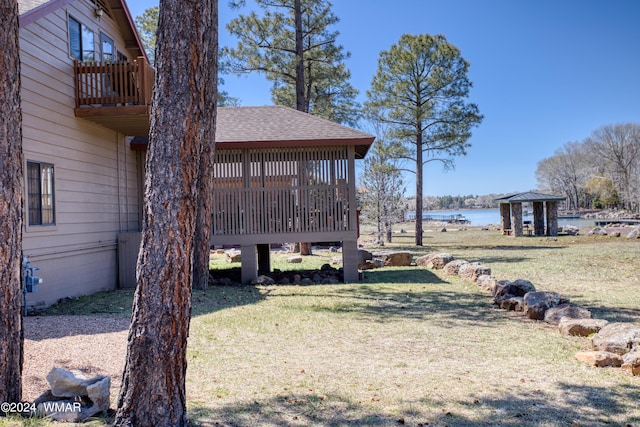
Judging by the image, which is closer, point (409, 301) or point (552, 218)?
point (409, 301)

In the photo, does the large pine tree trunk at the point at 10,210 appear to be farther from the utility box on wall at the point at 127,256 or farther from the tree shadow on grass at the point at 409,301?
the utility box on wall at the point at 127,256

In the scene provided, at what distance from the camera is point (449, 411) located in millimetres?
3799

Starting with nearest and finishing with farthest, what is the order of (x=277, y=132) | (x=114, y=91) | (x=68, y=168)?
1. (x=68, y=168)
2. (x=114, y=91)
3. (x=277, y=132)

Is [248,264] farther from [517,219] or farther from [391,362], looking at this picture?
[517,219]

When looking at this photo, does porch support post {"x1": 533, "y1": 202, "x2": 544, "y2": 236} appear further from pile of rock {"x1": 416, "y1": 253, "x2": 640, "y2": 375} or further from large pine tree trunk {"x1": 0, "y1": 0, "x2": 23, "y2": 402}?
large pine tree trunk {"x1": 0, "y1": 0, "x2": 23, "y2": 402}

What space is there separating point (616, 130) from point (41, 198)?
70.3 m

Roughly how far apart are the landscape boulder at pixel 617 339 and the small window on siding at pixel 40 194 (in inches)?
343

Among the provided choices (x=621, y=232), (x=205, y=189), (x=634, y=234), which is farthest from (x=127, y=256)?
(x=621, y=232)

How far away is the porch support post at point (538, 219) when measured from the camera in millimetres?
27750

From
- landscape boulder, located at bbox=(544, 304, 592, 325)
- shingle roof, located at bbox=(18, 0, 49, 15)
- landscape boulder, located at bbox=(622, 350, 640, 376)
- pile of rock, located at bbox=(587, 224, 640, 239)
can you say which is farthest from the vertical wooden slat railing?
pile of rock, located at bbox=(587, 224, 640, 239)

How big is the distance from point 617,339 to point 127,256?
10.0m

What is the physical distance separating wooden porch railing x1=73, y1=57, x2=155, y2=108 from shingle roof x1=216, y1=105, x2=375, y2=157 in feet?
6.88

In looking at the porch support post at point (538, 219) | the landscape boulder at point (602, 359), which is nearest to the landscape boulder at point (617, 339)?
the landscape boulder at point (602, 359)

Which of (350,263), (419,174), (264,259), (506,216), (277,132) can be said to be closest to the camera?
(350,263)
